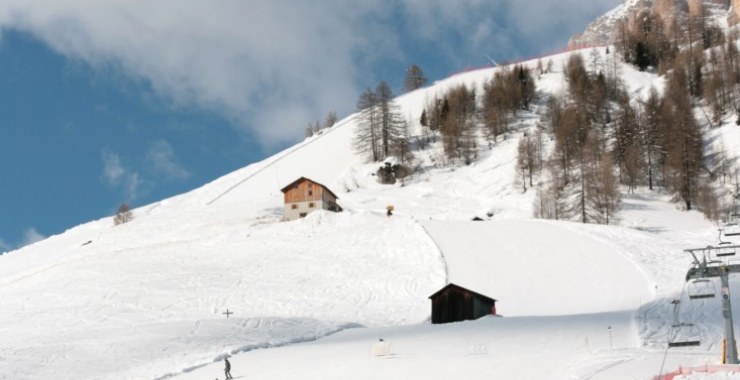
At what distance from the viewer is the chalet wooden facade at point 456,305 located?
40562mm

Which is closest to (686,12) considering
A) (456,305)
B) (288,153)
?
(288,153)

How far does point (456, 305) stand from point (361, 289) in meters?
10.6

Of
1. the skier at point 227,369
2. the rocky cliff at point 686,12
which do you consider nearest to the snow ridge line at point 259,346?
the skier at point 227,369

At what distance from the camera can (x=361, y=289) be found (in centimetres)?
4988

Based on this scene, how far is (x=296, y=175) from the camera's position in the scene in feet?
353

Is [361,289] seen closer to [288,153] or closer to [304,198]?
[304,198]

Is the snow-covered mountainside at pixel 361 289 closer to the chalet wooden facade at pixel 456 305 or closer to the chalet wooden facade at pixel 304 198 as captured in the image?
the chalet wooden facade at pixel 456 305

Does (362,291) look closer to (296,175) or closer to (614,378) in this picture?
(614,378)

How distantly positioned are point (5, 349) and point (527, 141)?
65695mm

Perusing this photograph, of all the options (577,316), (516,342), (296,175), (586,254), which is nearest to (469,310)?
(577,316)

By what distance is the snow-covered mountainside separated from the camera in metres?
30.3

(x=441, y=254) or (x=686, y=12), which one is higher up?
(x=686, y=12)

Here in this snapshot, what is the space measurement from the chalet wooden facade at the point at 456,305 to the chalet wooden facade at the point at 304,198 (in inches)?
1343

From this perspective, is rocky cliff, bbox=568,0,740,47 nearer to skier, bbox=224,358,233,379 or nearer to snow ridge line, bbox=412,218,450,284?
snow ridge line, bbox=412,218,450,284
